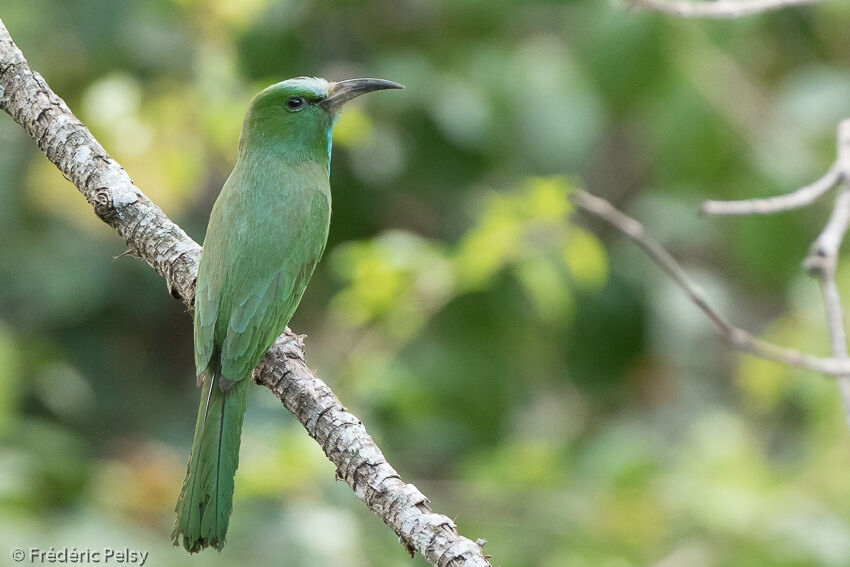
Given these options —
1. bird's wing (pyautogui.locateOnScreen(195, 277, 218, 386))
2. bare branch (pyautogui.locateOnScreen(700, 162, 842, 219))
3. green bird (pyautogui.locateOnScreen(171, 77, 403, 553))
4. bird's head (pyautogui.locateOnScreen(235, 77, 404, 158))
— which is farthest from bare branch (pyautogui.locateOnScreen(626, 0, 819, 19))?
bird's wing (pyautogui.locateOnScreen(195, 277, 218, 386))

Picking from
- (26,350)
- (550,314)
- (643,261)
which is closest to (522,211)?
(550,314)

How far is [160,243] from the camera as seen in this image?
9.70ft

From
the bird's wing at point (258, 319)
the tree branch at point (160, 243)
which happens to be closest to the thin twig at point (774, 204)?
the tree branch at point (160, 243)

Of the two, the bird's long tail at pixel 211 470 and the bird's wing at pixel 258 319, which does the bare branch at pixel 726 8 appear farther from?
the bird's long tail at pixel 211 470

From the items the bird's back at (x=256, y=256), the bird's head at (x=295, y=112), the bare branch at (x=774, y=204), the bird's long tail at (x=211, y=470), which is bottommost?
the bird's long tail at (x=211, y=470)

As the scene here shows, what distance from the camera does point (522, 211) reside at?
4.34m

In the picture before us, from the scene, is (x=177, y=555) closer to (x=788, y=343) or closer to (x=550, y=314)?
(x=550, y=314)

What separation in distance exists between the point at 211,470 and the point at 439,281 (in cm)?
175

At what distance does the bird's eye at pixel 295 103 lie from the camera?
3596 millimetres

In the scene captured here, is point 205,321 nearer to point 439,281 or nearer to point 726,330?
point 726,330

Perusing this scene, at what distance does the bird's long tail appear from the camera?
2684mm

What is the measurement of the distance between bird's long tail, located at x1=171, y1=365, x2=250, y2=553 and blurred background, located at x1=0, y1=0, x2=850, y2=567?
0.99 m

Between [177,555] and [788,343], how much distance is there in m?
2.77

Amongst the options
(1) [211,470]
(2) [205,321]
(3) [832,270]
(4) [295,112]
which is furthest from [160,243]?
(3) [832,270]
